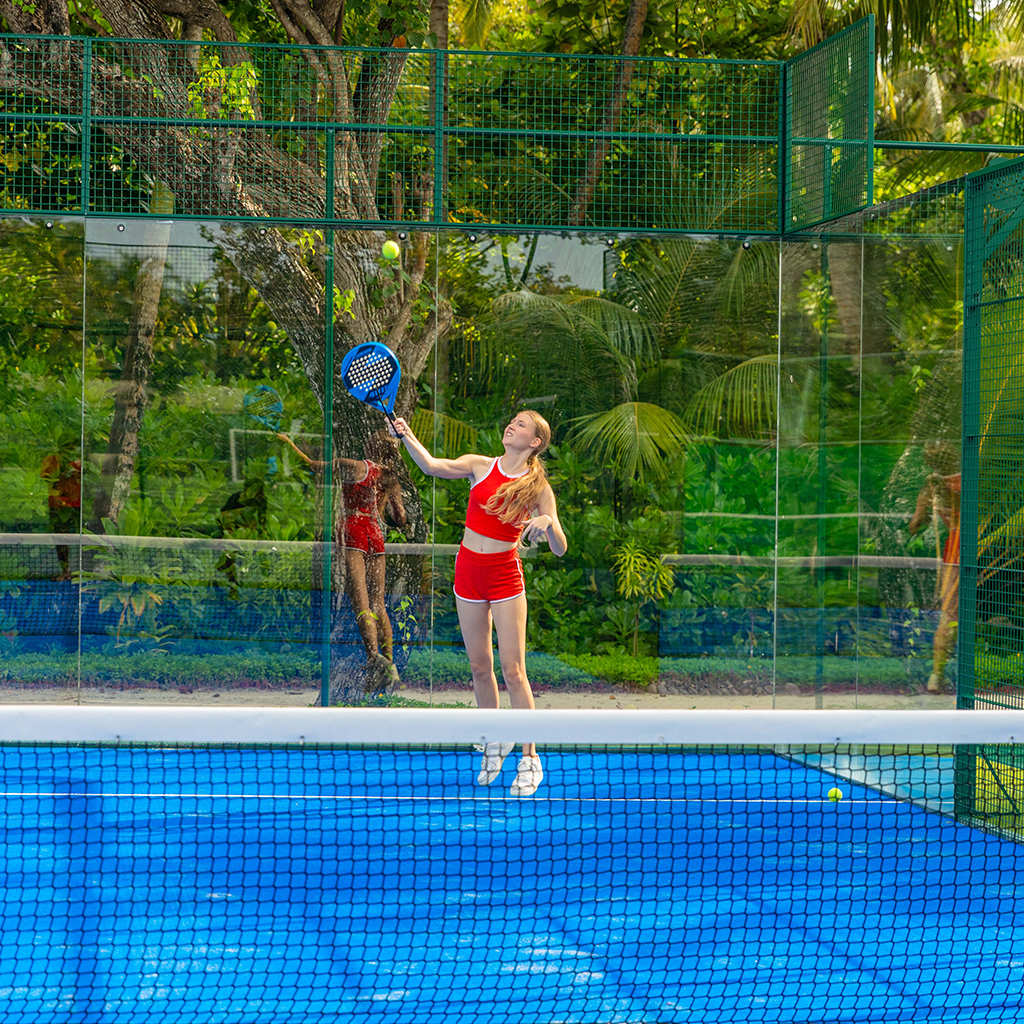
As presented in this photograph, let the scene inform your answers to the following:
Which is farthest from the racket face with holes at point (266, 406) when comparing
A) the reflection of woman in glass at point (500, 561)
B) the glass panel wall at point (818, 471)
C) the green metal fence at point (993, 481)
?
the green metal fence at point (993, 481)

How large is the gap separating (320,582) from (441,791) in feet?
6.58

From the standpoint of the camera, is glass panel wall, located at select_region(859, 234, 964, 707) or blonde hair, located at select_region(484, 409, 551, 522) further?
glass panel wall, located at select_region(859, 234, 964, 707)

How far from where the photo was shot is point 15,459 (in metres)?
7.52

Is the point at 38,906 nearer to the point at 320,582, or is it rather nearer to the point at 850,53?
the point at 320,582

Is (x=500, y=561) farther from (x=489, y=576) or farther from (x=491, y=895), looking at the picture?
(x=491, y=895)

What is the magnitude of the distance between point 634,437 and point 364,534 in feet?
6.04

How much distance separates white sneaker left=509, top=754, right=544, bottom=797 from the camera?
228 inches

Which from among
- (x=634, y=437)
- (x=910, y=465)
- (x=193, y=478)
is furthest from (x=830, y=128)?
(x=193, y=478)

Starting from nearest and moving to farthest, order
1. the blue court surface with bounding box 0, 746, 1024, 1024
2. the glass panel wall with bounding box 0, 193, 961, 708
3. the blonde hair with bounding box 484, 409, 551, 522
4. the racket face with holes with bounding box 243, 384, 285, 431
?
1. the blue court surface with bounding box 0, 746, 1024, 1024
2. the blonde hair with bounding box 484, 409, 551, 522
3. the glass panel wall with bounding box 0, 193, 961, 708
4. the racket face with holes with bounding box 243, 384, 285, 431

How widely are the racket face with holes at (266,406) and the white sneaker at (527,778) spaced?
9.63 feet

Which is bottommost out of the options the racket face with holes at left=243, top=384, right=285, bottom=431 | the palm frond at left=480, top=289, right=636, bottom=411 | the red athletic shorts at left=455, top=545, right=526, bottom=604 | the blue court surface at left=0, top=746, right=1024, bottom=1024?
the blue court surface at left=0, top=746, right=1024, bottom=1024

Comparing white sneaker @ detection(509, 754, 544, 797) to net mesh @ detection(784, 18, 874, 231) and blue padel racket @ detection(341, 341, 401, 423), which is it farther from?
net mesh @ detection(784, 18, 874, 231)

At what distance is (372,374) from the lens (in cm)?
638

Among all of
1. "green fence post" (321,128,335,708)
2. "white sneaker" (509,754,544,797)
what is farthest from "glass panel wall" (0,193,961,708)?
"white sneaker" (509,754,544,797)
